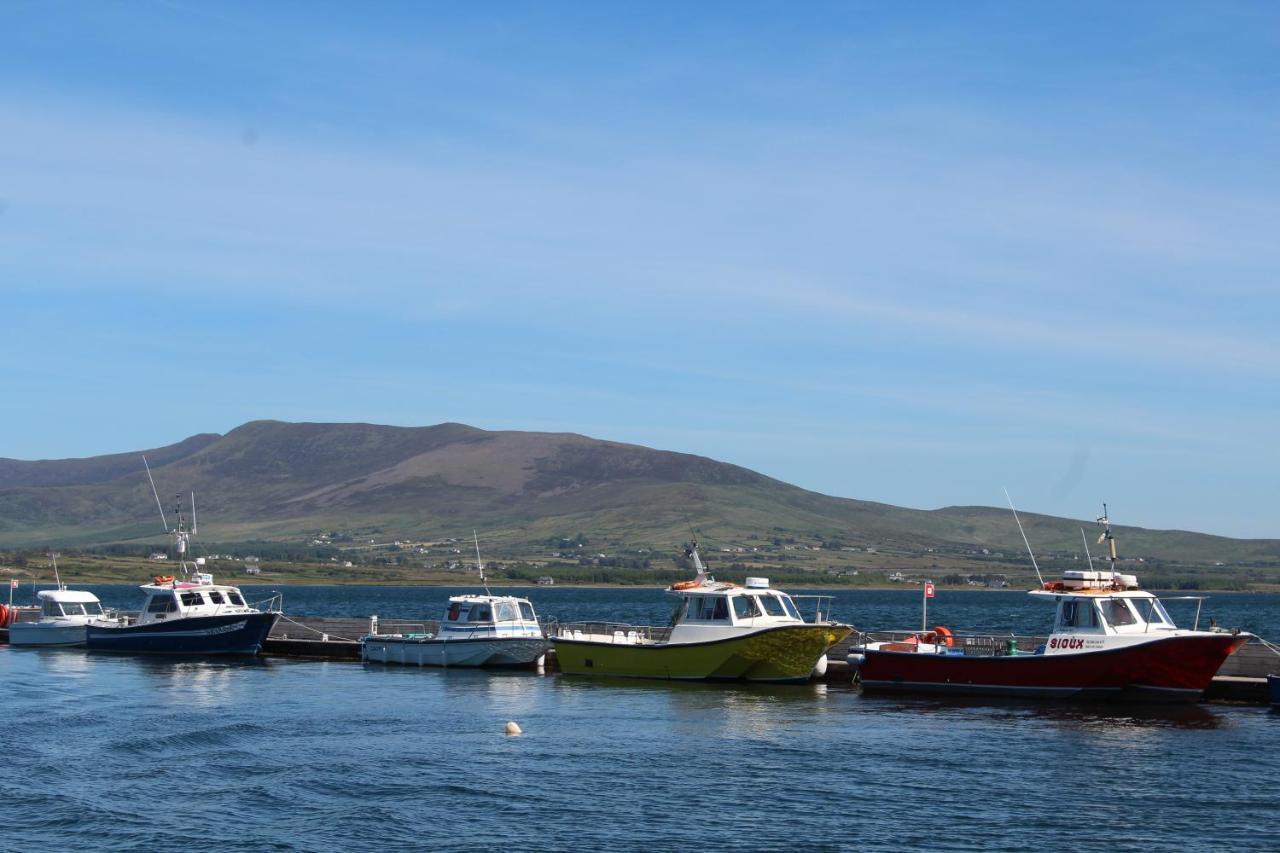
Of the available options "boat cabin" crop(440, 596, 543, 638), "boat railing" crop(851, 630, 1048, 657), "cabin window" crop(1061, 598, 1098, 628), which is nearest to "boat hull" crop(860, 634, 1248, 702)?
"boat railing" crop(851, 630, 1048, 657)

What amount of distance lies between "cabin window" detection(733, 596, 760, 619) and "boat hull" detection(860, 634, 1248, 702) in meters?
4.93

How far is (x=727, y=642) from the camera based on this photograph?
179 feet

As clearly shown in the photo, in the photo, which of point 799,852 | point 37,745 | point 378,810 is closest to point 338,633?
point 37,745

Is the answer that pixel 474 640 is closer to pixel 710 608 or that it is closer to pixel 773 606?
pixel 710 608

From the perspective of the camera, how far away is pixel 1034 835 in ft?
98.9

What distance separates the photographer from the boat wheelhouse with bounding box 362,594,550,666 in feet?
205

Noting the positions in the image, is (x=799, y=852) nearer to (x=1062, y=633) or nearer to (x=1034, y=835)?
(x=1034, y=835)

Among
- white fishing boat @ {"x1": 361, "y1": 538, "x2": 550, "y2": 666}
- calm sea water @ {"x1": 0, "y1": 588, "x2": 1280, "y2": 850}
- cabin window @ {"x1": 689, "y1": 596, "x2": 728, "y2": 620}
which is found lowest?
calm sea water @ {"x1": 0, "y1": 588, "x2": 1280, "y2": 850}

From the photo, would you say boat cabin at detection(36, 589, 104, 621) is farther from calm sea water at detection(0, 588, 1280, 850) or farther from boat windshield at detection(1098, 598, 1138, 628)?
boat windshield at detection(1098, 598, 1138, 628)

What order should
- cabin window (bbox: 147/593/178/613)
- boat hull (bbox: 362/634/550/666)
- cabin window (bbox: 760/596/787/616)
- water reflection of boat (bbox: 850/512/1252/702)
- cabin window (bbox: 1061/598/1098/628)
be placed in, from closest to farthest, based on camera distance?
water reflection of boat (bbox: 850/512/1252/702) < cabin window (bbox: 1061/598/1098/628) < cabin window (bbox: 760/596/787/616) < boat hull (bbox: 362/634/550/666) < cabin window (bbox: 147/593/178/613)

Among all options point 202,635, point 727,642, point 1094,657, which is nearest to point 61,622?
point 202,635

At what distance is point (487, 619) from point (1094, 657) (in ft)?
91.0

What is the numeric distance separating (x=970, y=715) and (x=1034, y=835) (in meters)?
17.5

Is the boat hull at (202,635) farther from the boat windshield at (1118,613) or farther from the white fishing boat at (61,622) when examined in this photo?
the boat windshield at (1118,613)
